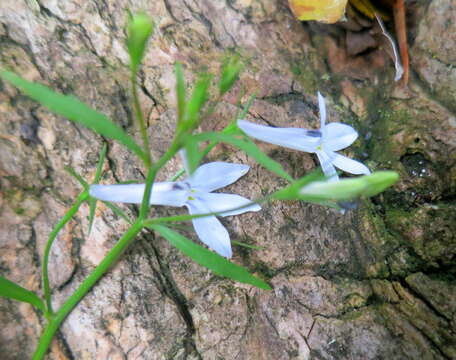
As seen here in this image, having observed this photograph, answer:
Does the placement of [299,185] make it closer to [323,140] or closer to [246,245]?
[246,245]

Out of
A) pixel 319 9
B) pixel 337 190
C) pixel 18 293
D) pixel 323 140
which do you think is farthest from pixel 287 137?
pixel 18 293

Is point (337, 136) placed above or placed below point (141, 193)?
above

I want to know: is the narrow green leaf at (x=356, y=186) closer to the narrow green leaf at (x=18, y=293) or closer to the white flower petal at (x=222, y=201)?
the white flower petal at (x=222, y=201)

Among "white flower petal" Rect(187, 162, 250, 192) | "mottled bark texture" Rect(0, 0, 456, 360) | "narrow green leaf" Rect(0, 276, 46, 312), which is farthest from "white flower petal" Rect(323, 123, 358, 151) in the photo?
"narrow green leaf" Rect(0, 276, 46, 312)

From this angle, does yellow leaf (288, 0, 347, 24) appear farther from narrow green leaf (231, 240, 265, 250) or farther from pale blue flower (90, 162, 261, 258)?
narrow green leaf (231, 240, 265, 250)

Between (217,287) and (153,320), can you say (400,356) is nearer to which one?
(217,287)

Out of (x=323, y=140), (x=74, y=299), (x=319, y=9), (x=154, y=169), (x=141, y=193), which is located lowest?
(x=74, y=299)

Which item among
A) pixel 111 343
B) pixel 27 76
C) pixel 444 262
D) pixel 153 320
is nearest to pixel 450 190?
pixel 444 262
